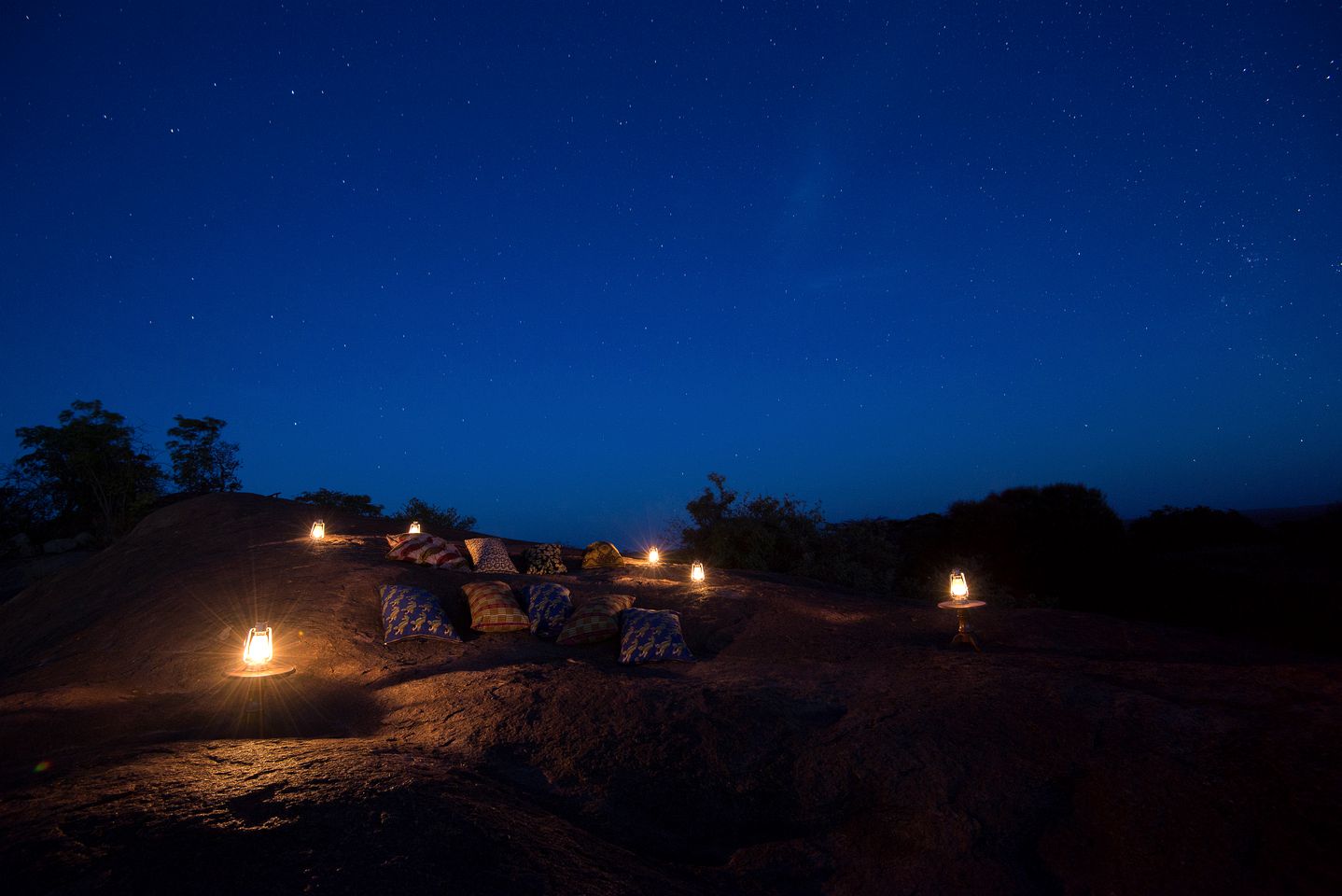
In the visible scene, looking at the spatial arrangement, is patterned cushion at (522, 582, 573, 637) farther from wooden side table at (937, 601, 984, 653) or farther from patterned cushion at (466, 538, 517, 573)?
wooden side table at (937, 601, 984, 653)

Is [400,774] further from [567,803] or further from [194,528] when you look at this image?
[194,528]

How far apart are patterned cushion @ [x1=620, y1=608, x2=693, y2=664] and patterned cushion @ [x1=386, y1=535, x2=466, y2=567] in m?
4.00

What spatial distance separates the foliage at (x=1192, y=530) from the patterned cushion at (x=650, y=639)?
19792 mm

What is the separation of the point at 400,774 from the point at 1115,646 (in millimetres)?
7465

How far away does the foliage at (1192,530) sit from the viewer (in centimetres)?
2033

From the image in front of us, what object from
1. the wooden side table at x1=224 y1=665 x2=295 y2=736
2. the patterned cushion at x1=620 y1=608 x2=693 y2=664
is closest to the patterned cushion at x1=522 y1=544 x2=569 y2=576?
the patterned cushion at x1=620 y1=608 x2=693 y2=664

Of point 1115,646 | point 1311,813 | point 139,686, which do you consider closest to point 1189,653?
point 1115,646

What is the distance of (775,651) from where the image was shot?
7.65 meters

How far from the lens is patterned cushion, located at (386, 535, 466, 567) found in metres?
10.0

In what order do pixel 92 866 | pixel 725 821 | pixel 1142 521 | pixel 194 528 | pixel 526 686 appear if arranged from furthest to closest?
1. pixel 1142 521
2. pixel 194 528
3. pixel 526 686
4. pixel 725 821
5. pixel 92 866

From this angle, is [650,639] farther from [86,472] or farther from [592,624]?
[86,472]

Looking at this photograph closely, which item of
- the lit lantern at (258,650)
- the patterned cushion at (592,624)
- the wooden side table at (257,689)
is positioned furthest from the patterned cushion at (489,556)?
the lit lantern at (258,650)

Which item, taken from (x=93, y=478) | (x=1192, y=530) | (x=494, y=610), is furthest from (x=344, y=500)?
(x=1192, y=530)

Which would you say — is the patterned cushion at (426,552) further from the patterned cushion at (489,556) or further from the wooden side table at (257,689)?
the wooden side table at (257,689)
